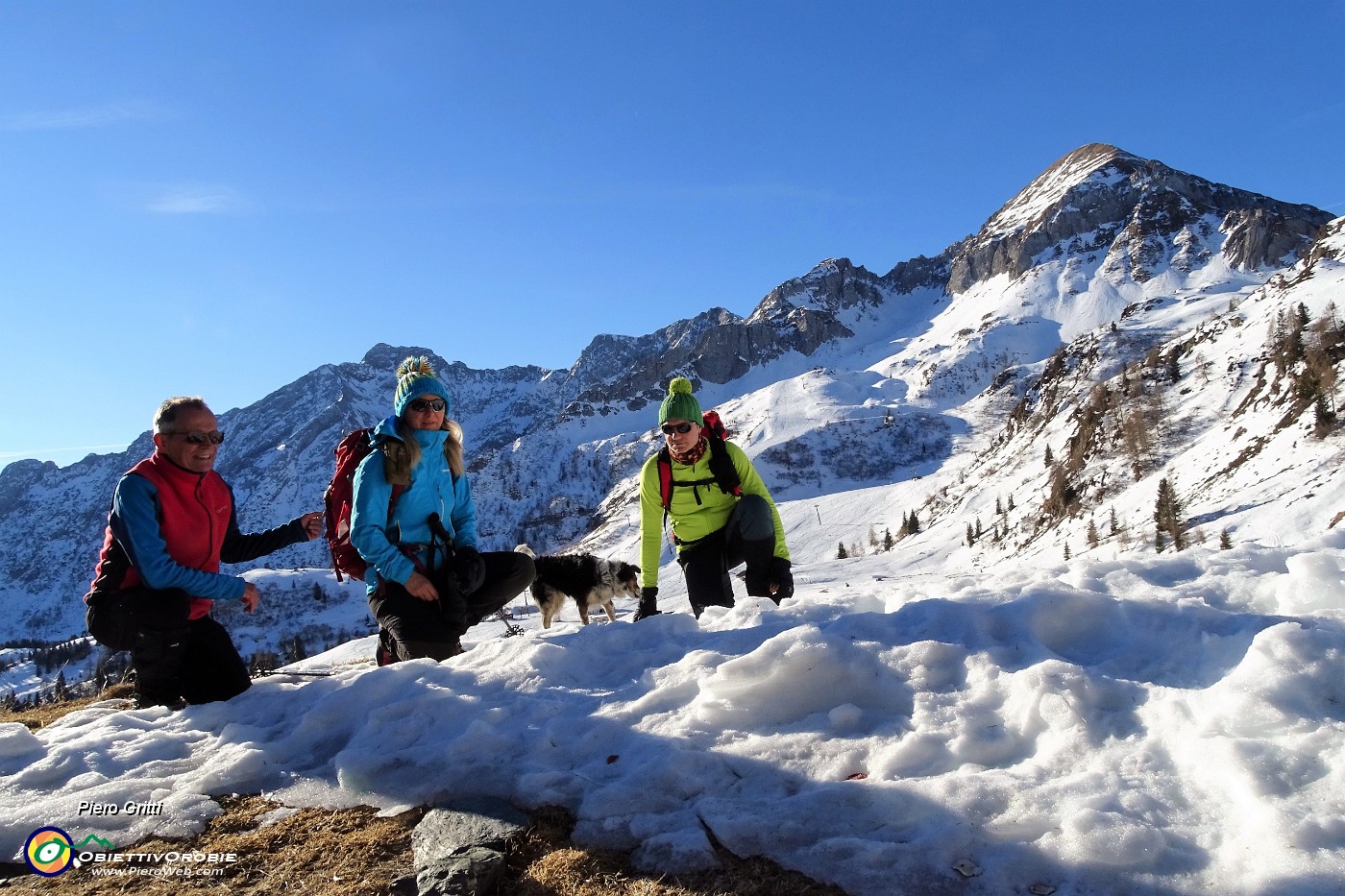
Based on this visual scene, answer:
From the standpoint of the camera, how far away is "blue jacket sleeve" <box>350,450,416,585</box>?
5.95 m

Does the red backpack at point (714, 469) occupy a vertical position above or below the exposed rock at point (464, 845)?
above

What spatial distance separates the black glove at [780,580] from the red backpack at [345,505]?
3.76 m

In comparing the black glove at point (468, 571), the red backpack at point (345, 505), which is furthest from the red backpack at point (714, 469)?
the red backpack at point (345, 505)

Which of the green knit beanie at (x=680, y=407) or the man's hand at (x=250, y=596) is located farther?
the green knit beanie at (x=680, y=407)

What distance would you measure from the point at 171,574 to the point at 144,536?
34 cm

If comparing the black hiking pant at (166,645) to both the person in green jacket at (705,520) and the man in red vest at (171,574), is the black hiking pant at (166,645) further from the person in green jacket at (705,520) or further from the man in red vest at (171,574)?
the person in green jacket at (705,520)

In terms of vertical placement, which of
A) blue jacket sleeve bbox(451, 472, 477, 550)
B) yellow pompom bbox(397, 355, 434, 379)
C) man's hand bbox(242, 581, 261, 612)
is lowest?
man's hand bbox(242, 581, 261, 612)

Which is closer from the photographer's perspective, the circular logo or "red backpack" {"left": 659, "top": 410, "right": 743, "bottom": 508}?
the circular logo

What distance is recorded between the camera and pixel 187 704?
550 cm

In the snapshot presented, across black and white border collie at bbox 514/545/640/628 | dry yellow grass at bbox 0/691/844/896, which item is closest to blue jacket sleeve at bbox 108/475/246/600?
dry yellow grass at bbox 0/691/844/896

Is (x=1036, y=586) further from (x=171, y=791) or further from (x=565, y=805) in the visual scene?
(x=171, y=791)

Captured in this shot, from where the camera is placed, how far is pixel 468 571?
632cm

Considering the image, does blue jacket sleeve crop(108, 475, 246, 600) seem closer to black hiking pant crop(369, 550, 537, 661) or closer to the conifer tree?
black hiking pant crop(369, 550, 537, 661)

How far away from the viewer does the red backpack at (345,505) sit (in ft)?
21.4
